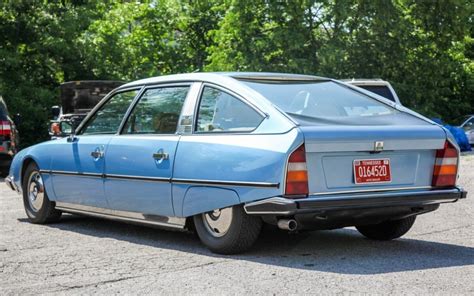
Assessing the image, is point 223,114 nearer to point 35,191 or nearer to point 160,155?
point 160,155

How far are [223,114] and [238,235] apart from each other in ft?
3.30

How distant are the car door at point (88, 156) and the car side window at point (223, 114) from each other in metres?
1.07

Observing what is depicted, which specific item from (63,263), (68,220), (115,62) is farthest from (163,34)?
(63,263)

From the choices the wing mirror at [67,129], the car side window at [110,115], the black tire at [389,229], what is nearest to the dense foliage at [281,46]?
the wing mirror at [67,129]

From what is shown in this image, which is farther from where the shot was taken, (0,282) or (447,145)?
(447,145)

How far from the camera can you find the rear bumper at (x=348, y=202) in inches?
230

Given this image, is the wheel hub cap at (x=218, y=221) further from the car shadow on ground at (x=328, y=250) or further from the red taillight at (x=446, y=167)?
the red taillight at (x=446, y=167)

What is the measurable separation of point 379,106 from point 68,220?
12.1ft

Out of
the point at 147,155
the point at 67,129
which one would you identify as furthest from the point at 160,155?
the point at 67,129

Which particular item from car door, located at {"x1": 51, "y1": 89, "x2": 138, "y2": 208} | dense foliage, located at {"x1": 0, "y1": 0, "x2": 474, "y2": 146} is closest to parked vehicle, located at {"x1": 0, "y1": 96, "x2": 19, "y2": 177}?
car door, located at {"x1": 51, "y1": 89, "x2": 138, "y2": 208}

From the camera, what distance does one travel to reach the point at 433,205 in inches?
259

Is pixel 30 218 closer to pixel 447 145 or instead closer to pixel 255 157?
pixel 255 157

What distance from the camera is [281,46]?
33.6m

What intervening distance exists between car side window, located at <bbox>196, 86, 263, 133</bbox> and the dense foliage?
21.8m
